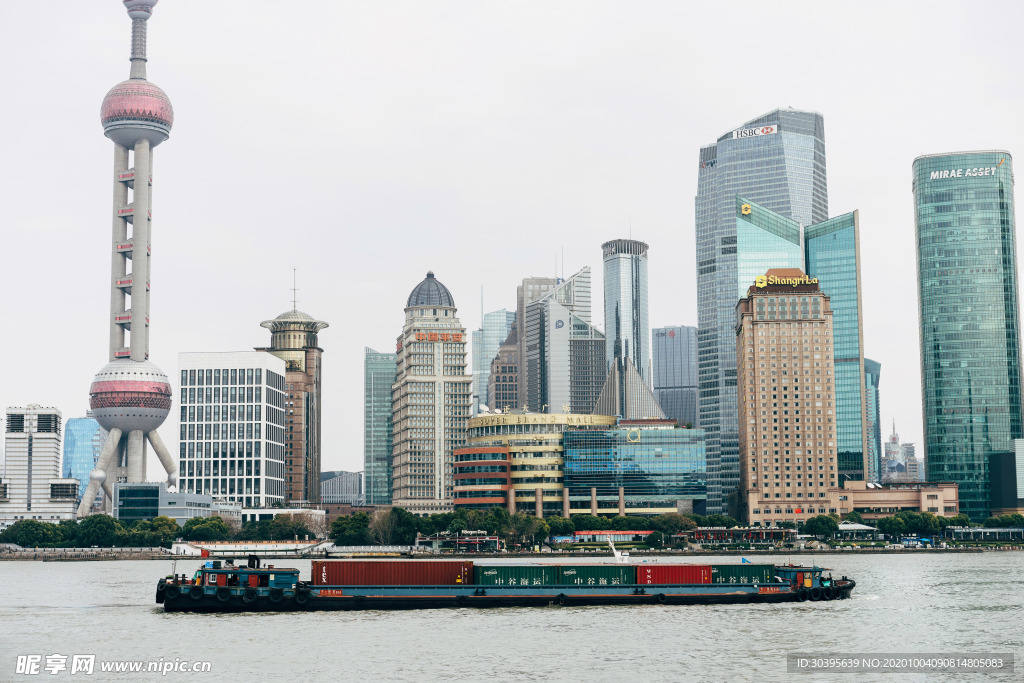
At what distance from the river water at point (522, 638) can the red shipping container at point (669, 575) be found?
3907 mm

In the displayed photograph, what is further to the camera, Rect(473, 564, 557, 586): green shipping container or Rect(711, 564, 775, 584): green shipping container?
Rect(711, 564, 775, 584): green shipping container

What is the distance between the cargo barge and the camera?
122 m

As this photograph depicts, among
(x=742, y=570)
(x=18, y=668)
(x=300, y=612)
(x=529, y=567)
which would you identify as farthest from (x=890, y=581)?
(x=18, y=668)

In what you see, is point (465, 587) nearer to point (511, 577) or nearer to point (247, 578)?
point (511, 577)

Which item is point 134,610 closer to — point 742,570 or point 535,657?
point 535,657

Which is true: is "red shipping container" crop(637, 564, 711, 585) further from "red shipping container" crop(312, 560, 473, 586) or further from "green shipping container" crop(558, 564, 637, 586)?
"red shipping container" crop(312, 560, 473, 586)

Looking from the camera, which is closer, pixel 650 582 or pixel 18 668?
pixel 18 668

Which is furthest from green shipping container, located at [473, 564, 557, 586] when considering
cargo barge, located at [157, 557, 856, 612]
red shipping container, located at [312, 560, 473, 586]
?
red shipping container, located at [312, 560, 473, 586]

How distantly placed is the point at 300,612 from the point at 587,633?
1316 inches

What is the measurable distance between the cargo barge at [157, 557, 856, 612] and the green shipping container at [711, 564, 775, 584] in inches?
4.2

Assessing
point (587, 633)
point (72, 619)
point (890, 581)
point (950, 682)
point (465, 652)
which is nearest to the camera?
point (950, 682)

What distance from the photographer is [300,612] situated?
121500 millimetres

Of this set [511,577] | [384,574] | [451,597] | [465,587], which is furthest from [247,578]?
[511,577]

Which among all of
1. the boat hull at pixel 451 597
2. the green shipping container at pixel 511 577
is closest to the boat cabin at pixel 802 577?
the boat hull at pixel 451 597
